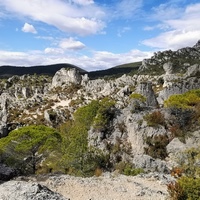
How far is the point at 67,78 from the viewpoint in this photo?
278ft

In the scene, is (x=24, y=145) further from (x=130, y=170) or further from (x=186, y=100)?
(x=186, y=100)

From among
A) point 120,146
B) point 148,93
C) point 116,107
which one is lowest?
point 120,146

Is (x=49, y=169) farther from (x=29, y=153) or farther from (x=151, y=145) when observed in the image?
(x=151, y=145)

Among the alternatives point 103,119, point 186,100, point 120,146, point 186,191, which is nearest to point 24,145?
point 120,146

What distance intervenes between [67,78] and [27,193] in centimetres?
7409

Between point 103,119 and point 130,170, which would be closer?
point 130,170

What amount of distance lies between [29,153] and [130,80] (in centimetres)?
7066

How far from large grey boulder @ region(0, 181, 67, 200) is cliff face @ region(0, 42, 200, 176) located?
14.7 metres

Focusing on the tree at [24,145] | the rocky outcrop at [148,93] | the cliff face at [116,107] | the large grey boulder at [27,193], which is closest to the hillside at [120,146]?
the tree at [24,145]

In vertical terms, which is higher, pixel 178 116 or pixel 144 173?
pixel 178 116

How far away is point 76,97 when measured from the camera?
7412 cm

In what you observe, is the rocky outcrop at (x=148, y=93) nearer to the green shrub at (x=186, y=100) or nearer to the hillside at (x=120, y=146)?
the hillside at (x=120, y=146)

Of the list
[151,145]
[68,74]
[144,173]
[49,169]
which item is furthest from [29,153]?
[68,74]

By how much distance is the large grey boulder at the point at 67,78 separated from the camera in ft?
274
